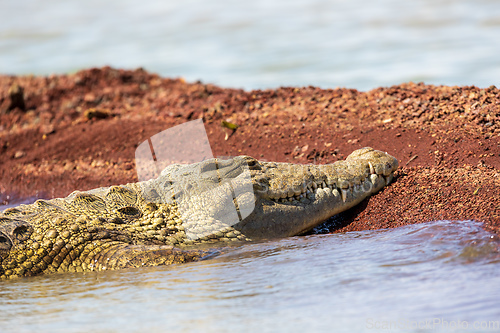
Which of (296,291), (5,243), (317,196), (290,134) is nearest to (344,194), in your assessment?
(317,196)

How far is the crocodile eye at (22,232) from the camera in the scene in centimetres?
469

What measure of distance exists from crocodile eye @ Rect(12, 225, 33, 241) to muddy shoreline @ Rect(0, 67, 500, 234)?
292 cm

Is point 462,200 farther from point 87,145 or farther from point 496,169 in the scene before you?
point 87,145

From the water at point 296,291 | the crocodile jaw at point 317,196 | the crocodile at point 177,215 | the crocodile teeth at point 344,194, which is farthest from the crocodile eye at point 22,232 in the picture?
the crocodile teeth at point 344,194

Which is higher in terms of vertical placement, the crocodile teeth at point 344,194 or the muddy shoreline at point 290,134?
the muddy shoreline at point 290,134

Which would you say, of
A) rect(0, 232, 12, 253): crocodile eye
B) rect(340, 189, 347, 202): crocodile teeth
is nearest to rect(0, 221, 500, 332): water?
rect(0, 232, 12, 253): crocodile eye

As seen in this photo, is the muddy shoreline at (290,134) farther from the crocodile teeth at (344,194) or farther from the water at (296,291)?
the water at (296,291)

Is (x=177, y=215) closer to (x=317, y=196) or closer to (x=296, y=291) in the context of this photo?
(x=317, y=196)

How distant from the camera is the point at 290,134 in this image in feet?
25.1

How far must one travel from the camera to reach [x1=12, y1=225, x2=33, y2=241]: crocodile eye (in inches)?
185

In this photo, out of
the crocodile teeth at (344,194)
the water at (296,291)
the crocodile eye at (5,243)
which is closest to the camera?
the water at (296,291)

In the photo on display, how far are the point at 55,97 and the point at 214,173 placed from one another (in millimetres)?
8830

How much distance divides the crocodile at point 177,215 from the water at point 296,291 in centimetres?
22

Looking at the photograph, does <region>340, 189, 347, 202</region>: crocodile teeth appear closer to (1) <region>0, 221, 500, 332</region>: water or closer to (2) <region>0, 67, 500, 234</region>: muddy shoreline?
(2) <region>0, 67, 500, 234</region>: muddy shoreline
